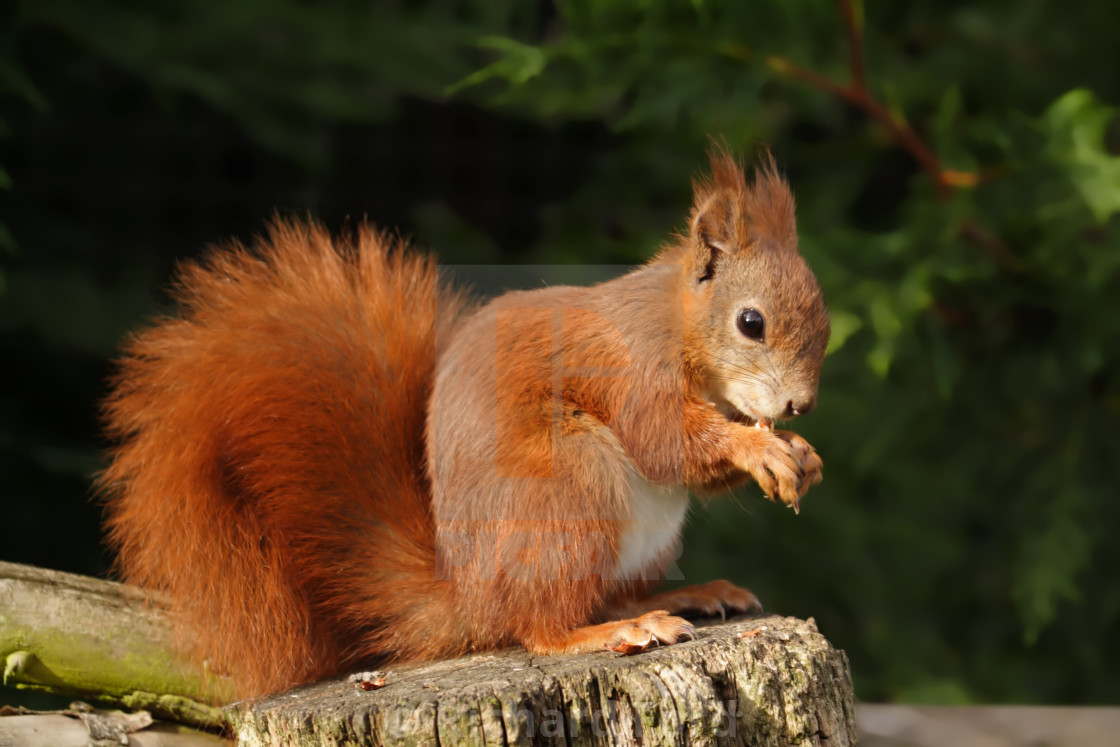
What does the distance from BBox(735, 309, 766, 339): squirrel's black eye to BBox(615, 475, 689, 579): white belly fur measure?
20 cm

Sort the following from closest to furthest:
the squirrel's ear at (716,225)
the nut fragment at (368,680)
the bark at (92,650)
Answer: the nut fragment at (368,680), the squirrel's ear at (716,225), the bark at (92,650)

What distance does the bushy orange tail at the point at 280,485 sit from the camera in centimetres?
117

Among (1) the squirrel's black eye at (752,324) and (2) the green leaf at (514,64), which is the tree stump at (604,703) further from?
(2) the green leaf at (514,64)

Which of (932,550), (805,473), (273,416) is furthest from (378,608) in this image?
(932,550)

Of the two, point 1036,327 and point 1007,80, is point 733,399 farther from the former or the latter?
point 1007,80

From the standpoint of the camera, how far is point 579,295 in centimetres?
123

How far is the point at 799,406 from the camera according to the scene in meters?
1.14

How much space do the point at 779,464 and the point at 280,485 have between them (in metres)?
0.57

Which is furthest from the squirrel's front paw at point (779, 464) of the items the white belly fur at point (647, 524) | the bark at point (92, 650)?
the bark at point (92, 650)

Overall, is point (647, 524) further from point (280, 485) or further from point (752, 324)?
point (280, 485)

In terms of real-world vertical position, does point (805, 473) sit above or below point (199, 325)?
below

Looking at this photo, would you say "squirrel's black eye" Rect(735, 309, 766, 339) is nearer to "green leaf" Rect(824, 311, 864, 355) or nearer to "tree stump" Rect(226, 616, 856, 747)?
"tree stump" Rect(226, 616, 856, 747)

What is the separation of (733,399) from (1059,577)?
3.57 feet

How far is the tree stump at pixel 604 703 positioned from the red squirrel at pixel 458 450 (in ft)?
0.23
